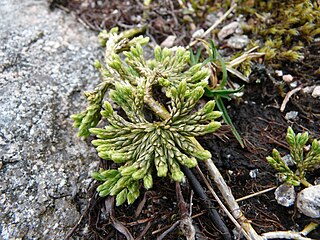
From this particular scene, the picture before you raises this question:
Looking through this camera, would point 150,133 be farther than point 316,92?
No

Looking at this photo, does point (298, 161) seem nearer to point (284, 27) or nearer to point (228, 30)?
point (284, 27)

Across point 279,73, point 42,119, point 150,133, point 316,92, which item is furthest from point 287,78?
point 42,119

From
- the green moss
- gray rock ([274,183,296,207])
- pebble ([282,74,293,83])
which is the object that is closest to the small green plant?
gray rock ([274,183,296,207])

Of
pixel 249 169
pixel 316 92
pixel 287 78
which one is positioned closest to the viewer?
pixel 249 169

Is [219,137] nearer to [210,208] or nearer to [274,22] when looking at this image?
[210,208]

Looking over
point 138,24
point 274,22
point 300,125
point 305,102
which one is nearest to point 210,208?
point 300,125
